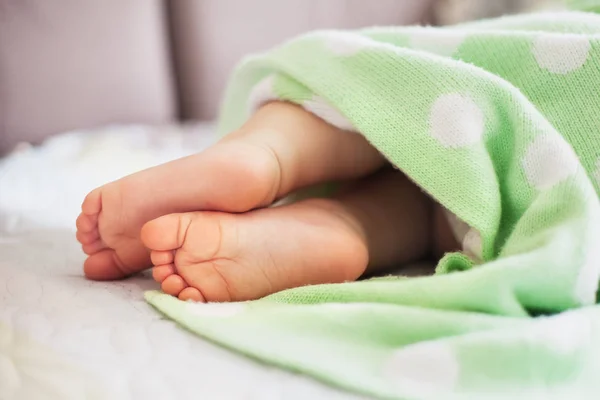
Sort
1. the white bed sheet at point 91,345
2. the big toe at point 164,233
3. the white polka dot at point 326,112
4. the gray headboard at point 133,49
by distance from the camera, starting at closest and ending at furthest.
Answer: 1. the white bed sheet at point 91,345
2. the big toe at point 164,233
3. the white polka dot at point 326,112
4. the gray headboard at point 133,49

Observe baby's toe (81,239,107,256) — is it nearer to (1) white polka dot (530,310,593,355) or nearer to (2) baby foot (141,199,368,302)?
(2) baby foot (141,199,368,302)

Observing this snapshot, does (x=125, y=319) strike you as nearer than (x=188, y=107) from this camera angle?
Yes

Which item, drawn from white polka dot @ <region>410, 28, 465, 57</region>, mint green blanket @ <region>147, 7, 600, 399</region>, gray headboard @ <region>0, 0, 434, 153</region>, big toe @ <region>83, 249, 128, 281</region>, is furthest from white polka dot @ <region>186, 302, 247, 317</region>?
gray headboard @ <region>0, 0, 434, 153</region>

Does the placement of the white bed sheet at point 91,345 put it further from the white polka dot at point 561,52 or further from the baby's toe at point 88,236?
the white polka dot at point 561,52

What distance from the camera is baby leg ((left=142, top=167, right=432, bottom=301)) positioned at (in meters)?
0.52

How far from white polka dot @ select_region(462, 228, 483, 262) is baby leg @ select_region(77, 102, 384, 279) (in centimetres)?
17

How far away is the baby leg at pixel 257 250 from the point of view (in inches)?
20.4

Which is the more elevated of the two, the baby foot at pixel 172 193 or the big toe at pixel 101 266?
the baby foot at pixel 172 193

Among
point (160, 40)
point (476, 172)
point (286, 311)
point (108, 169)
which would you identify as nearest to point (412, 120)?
point (476, 172)

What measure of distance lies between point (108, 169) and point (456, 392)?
70 centimetres

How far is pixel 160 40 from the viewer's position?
4.26 feet

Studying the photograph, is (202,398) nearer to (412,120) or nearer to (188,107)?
(412,120)

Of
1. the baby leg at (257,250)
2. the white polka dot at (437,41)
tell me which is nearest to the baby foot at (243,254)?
the baby leg at (257,250)

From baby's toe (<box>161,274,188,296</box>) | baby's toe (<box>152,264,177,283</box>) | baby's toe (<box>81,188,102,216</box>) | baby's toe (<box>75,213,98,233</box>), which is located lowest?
A: baby's toe (<box>161,274,188,296</box>)
